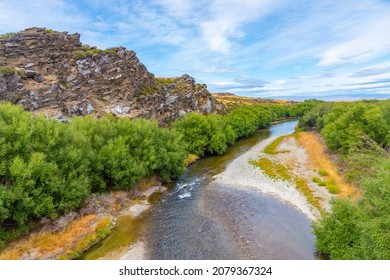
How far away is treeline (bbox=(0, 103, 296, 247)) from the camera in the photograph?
950 inches

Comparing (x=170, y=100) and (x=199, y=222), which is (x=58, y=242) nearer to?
(x=199, y=222)

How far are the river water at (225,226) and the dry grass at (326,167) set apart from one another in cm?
837

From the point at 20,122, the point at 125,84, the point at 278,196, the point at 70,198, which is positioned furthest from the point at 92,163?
the point at 125,84

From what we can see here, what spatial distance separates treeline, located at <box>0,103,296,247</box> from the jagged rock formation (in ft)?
71.0

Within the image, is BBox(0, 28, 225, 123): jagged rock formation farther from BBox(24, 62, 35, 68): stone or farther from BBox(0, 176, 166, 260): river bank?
BBox(0, 176, 166, 260): river bank

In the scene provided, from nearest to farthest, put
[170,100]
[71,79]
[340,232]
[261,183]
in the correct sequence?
[340,232], [261,183], [71,79], [170,100]

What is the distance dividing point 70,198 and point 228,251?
16804 mm

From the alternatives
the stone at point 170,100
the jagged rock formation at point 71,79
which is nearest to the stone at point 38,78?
the jagged rock formation at point 71,79

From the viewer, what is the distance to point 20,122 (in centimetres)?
2597

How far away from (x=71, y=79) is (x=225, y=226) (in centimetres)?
5111

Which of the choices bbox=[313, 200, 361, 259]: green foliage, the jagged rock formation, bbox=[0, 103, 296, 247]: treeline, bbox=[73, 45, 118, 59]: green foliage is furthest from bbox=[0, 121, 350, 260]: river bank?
bbox=[73, 45, 118, 59]: green foliage

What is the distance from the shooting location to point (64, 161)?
94.5 feet

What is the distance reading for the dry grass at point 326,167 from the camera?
36209mm

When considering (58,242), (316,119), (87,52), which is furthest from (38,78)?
(316,119)
